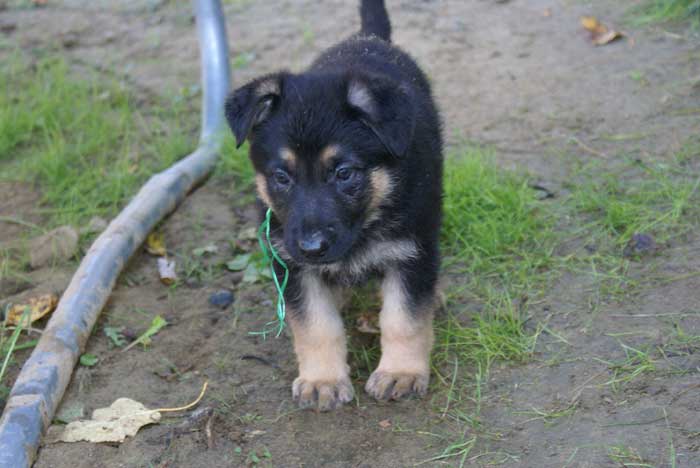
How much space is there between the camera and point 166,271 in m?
4.29

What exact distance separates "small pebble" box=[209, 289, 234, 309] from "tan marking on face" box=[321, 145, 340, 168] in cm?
124

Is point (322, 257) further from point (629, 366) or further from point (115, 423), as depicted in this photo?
point (629, 366)

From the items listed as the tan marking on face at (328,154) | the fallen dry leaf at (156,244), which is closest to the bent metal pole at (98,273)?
the fallen dry leaf at (156,244)

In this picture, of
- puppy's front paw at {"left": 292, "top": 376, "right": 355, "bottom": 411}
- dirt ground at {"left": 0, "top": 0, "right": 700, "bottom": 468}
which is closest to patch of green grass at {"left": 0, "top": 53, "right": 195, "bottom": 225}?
dirt ground at {"left": 0, "top": 0, "right": 700, "bottom": 468}

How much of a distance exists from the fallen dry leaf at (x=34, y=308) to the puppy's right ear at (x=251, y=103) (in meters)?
1.32

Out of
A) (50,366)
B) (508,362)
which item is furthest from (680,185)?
(50,366)

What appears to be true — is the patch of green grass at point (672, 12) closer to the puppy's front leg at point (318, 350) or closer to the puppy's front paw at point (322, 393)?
the puppy's front leg at point (318, 350)

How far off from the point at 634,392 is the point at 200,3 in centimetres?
377

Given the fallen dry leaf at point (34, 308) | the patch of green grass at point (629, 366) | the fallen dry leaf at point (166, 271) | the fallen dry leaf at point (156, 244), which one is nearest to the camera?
the patch of green grass at point (629, 366)

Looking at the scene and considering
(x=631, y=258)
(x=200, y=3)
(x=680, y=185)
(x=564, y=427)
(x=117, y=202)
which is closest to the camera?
(x=564, y=427)

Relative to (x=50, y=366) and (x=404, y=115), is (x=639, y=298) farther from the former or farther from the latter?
(x=50, y=366)

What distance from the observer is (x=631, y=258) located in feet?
12.8

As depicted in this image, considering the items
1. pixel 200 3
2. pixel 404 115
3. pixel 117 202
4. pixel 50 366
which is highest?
pixel 404 115

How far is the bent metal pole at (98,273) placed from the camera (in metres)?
3.06
